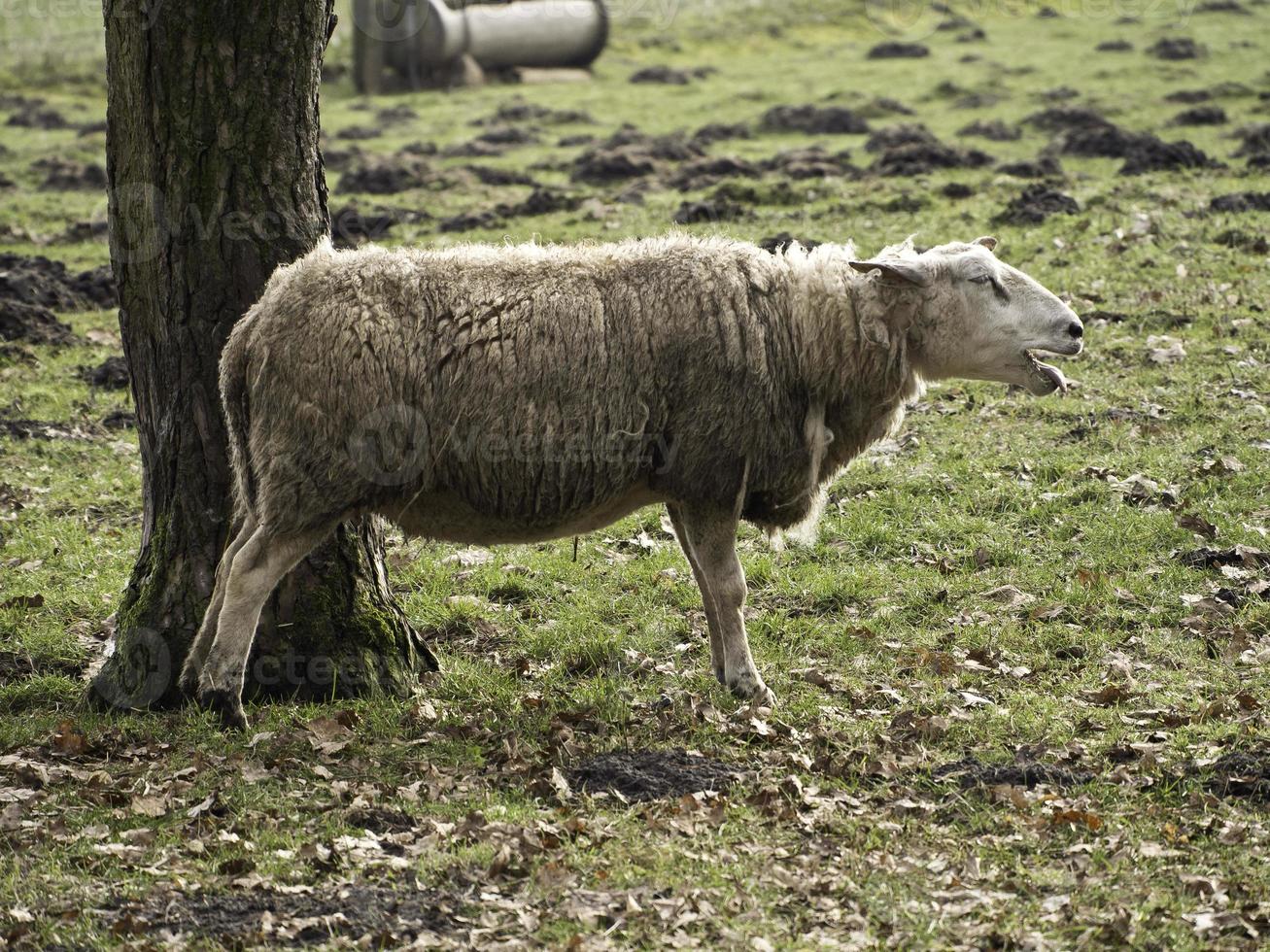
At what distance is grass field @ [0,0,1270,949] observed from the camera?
5.01m

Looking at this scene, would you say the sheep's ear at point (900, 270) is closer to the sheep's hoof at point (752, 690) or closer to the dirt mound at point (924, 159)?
the sheep's hoof at point (752, 690)

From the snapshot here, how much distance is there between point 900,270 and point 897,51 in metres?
24.8

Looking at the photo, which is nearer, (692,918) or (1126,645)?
(692,918)

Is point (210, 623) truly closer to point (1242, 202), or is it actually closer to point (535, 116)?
point (1242, 202)

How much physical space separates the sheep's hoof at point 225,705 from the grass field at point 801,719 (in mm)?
100

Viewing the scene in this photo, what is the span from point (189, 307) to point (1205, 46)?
85.8 ft

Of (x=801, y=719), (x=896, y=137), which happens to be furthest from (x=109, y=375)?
(x=896, y=137)

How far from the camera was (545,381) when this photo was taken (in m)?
6.59

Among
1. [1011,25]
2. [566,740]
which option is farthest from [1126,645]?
[1011,25]

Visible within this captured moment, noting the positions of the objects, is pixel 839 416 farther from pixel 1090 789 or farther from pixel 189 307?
pixel 189 307

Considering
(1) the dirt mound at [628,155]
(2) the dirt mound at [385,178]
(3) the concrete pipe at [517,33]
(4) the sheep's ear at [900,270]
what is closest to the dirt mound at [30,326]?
(2) the dirt mound at [385,178]

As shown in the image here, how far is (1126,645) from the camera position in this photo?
287 inches

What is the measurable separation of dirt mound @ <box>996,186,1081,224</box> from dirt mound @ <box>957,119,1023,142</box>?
19.4 ft

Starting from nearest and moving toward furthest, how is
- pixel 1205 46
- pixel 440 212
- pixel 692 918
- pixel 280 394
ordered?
1. pixel 692 918
2. pixel 280 394
3. pixel 440 212
4. pixel 1205 46
